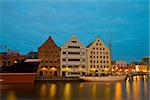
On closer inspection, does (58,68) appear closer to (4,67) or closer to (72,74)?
(72,74)

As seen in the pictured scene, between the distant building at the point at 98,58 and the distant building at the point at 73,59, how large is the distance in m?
2.03

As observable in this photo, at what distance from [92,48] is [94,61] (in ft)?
12.3

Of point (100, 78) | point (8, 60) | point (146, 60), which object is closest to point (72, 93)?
point (8, 60)

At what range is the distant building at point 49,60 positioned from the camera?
60281 mm

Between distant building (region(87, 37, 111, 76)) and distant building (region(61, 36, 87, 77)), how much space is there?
6.65 ft

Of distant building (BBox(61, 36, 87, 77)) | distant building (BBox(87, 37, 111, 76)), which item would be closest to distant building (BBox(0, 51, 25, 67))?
distant building (BBox(61, 36, 87, 77))

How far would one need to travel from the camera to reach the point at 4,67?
44.4m

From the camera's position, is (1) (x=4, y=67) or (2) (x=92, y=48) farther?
(2) (x=92, y=48)

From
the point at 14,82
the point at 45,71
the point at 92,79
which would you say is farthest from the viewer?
the point at 45,71

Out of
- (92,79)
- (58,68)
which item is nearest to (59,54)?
(58,68)

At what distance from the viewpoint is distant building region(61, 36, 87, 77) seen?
6028 centimetres

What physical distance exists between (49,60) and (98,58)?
1401 centimetres

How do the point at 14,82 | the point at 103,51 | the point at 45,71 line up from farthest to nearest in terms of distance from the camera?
the point at 103,51, the point at 45,71, the point at 14,82

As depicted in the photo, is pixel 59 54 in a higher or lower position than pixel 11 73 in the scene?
higher
